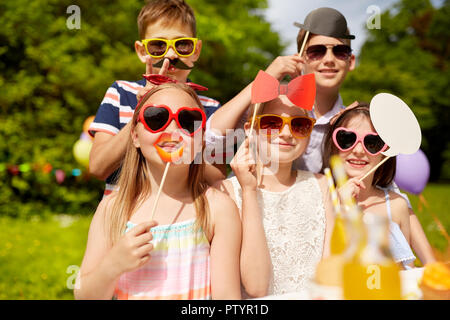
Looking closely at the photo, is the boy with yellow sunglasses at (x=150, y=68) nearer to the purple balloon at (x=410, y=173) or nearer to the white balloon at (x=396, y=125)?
the white balloon at (x=396, y=125)

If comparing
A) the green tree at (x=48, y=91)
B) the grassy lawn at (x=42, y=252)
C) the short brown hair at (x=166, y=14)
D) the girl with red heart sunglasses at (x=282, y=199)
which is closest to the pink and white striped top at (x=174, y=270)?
the girl with red heart sunglasses at (x=282, y=199)

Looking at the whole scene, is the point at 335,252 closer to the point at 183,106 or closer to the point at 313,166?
the point at 183,106

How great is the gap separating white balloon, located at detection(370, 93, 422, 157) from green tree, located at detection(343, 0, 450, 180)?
16028 mm

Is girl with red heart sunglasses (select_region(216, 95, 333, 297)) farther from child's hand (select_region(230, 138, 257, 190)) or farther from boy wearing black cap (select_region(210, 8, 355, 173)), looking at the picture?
boy wearing black cap (select_region(210, 8, 355, 173))

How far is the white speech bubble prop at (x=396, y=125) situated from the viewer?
5.24 ft

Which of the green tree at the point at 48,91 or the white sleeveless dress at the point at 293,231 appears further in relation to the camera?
the green tree at the point at 48,91

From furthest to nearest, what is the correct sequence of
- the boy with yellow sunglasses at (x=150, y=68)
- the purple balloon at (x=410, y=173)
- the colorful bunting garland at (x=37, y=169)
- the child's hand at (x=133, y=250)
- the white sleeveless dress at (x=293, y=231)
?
the colorful bunting garland at (x=37, y=169) < the purple balloon at (x=410, y=173) < the boy with yellow sunglasses at (x=150, y=68) < the white sleeveless dress at (x=293, y=231) < the child's hand at (x=133, y=250)

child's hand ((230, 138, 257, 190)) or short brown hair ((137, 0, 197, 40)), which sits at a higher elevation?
short brown hair ((137, 0, 197, 40))

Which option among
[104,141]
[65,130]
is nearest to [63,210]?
[65,130]

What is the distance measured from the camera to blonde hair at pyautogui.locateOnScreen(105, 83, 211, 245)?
1443mm

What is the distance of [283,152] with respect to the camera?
169 cm

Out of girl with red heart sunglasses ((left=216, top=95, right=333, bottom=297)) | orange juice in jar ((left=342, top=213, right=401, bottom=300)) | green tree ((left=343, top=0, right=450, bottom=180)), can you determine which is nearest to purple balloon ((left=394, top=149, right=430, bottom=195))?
girl with red heart sunglasses ((left=216, top=95, right=333, bottom=297))

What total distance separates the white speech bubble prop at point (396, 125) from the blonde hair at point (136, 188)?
73cm
